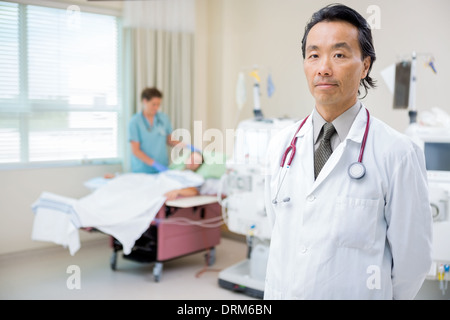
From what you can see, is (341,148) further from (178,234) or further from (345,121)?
(178,234)

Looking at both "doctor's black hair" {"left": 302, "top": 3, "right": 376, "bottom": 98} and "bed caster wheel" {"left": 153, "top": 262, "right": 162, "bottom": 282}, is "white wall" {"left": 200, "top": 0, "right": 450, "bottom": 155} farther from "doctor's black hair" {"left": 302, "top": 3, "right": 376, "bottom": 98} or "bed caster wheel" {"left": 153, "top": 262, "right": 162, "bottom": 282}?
"bed caster wheel" {"left": 153, "top": 262, "right": 162, "bottom": 282}

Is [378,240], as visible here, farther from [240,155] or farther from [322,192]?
[240,155]

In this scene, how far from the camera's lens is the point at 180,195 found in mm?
2898

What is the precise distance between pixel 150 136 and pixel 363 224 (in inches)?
103

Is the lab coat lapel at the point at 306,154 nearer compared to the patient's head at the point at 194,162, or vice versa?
the lab coat lapel at the point at 306,154

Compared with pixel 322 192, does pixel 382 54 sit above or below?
above

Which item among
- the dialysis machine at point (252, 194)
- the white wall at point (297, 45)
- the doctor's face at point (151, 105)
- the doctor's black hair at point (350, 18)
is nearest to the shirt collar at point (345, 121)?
the doctor's black hair at point (350, 18)

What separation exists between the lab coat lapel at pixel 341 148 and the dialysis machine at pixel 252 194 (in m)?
1.41

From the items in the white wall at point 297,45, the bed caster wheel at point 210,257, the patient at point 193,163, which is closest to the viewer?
the white wall at point 297,45

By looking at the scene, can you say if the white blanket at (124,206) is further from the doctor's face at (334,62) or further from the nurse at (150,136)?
the doctor's face at (334,62)

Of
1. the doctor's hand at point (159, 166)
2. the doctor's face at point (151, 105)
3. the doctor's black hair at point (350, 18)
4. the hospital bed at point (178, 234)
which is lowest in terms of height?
the hospital bed at point (178, 234)

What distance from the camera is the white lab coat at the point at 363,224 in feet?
2.99
